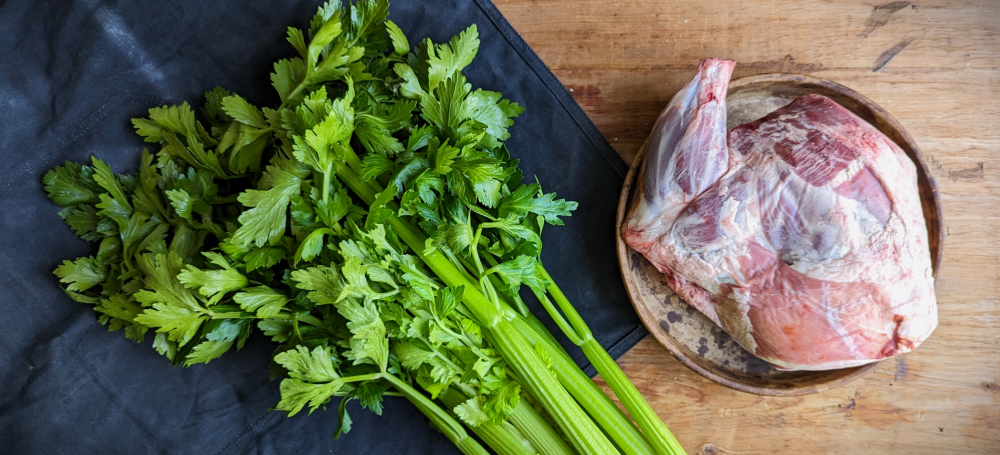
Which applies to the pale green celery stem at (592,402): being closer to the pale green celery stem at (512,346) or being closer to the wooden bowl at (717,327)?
the pale green celery stem at (512,346)

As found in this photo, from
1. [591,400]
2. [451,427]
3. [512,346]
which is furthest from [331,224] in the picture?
[591,400]

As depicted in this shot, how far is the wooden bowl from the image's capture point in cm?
120

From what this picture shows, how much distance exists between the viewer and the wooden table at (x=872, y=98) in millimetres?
1303

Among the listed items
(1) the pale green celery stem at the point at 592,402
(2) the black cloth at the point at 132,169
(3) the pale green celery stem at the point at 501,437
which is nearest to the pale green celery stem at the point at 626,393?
(1) the pale green celery stem at the point at 592,402

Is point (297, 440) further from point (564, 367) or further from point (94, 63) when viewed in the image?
point (94, 63)

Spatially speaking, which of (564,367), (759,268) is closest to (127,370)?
(564,367)

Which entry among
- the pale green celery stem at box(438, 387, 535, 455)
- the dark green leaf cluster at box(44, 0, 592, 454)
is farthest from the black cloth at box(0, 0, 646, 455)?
the pale green celery stem at box(438, 387, 535, 455)

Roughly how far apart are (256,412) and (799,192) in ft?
4.45

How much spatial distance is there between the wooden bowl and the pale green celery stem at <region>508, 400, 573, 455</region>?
0.35 m

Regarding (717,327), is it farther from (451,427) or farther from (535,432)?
(451,427)

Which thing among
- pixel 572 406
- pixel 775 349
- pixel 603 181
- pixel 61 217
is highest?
pixel 61 217

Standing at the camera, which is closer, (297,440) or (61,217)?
(61,217)

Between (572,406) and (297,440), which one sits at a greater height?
(297,440)

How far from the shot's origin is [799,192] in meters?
1.10
